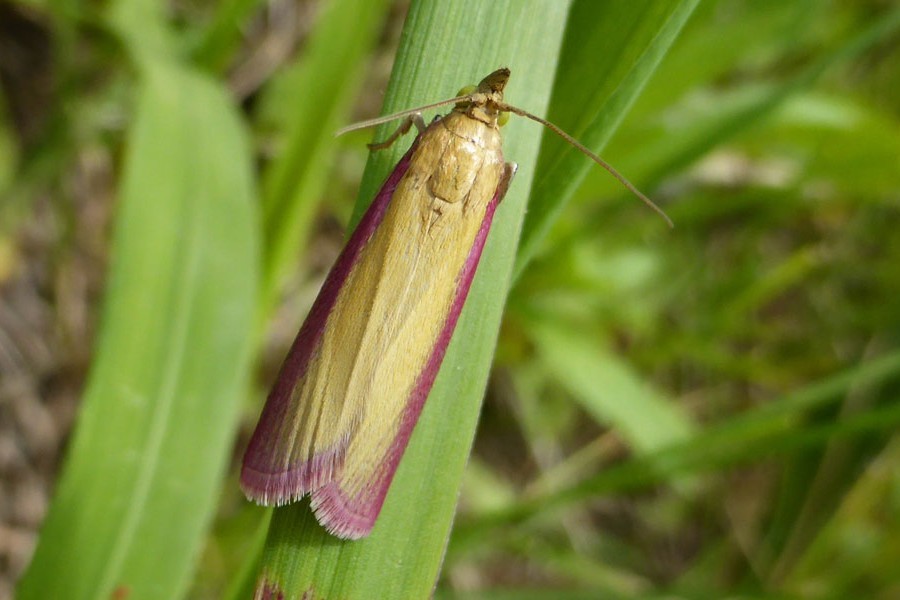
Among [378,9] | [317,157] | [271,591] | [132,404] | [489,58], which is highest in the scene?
[378,9]

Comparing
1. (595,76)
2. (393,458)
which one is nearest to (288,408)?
(393,458)

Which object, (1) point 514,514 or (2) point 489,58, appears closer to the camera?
(2) point 489,58

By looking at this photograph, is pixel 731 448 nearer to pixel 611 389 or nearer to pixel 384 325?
pixel 611 389

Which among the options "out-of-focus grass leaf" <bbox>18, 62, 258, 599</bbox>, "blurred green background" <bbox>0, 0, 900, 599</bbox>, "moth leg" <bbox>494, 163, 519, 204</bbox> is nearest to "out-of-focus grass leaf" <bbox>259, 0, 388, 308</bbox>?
"blurred green background" <bbox>0, 0, 900, 599</bbox>

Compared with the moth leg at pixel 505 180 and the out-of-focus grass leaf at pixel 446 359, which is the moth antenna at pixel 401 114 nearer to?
the out-of-focus grass leaf at pixel 446 359

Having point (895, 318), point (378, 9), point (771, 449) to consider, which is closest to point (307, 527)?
point (771, 449)

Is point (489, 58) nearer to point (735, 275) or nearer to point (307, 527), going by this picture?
point (307, 527)

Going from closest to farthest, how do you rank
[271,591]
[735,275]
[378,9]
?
[271,591] → [378,9] → [735,275]
